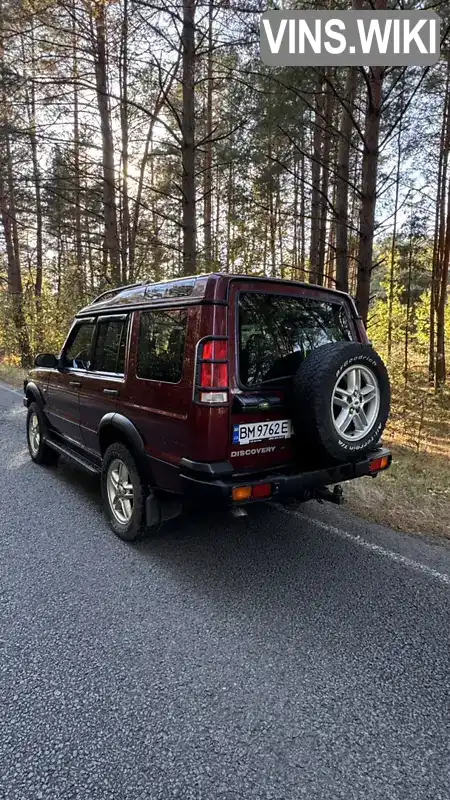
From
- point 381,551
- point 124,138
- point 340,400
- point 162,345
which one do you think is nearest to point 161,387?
point 162,345

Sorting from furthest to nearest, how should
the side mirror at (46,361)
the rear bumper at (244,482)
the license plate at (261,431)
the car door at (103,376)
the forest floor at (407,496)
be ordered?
the side mirror at (46,361) < the forest floor at (407,496) < the car door at (103,376) < the license plate at (261,431) < the rear bumper at (244,482)

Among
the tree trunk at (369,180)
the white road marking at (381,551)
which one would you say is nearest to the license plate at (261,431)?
the white road marking at (381,551)

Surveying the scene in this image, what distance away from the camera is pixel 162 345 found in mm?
3055

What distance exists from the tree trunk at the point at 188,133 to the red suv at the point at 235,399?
19.7 ft

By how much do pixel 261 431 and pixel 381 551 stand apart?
4.26 feet

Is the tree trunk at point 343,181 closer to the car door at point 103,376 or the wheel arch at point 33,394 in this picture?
the car door at point 103,376

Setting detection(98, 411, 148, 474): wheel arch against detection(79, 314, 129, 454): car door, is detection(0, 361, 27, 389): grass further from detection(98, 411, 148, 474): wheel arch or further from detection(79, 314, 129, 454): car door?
detection(98, 411, 148, 474): wheel arch

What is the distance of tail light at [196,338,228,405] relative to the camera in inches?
104

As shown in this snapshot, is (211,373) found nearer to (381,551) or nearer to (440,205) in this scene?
(381,551)

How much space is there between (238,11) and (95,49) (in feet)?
11.5

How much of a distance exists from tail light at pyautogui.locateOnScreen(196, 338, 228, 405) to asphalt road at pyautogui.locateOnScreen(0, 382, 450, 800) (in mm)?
1202

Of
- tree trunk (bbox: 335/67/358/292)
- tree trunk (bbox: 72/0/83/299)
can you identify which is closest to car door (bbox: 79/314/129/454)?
tree trunk (bbox: 335/67/358/292)

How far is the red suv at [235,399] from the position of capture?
8.78ft

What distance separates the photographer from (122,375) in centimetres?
348
